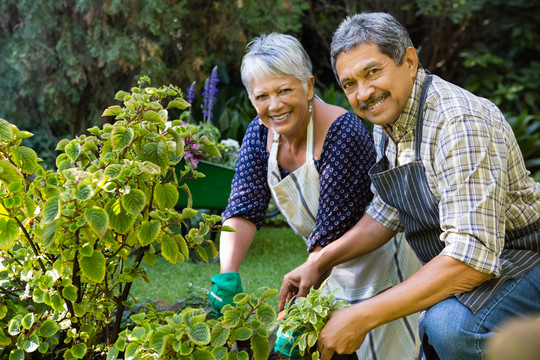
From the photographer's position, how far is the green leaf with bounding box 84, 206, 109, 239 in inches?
56.1

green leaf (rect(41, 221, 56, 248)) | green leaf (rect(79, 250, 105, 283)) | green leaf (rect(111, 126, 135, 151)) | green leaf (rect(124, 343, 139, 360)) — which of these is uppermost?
green leaf (rect(111, 126, 135, 151))

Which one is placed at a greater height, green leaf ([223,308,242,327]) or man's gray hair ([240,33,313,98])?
man's gray hair ([240,33,313,98])

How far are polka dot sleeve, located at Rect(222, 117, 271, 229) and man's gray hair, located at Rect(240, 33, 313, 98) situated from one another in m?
0.26

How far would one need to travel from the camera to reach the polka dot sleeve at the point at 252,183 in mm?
2455

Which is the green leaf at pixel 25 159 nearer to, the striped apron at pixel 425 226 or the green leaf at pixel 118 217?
the green leaf at pixel 118 217

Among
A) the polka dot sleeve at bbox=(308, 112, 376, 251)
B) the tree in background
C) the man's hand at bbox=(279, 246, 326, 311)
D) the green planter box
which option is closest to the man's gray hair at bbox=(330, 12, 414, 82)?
the polka dot sleeve at bbox=(308, 112, 376, 251)

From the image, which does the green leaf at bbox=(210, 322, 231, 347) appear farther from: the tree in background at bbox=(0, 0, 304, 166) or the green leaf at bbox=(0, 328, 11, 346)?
the tree in background at bbox=(0, 0, 304, 166)

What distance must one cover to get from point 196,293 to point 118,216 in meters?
1.02

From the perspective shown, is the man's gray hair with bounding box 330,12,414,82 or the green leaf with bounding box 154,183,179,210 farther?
the man's gray hair with bounding box 330,12,414,82

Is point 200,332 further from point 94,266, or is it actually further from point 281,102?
point 281,102

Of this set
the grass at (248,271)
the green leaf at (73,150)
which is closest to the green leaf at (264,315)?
the green leaf at (73,150)

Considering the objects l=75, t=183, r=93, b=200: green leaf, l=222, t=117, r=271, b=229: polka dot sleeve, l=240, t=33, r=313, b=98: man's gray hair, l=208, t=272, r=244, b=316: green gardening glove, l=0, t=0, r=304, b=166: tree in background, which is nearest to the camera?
l=75, t=183, r=93, b=200: green leaf

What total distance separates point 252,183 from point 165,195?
0.88 m

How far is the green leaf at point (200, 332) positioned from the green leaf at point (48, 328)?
0.42 meters
